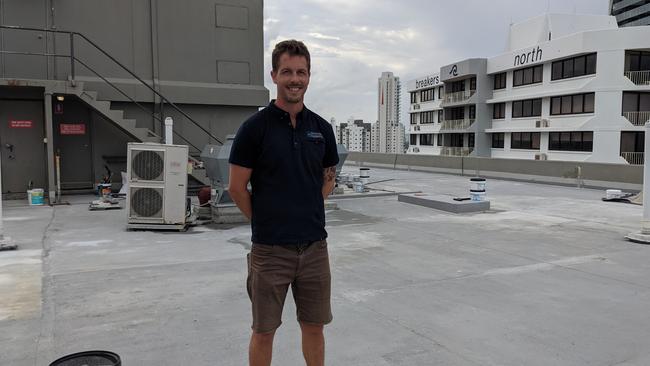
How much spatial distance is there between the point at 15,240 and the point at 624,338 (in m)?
8.84

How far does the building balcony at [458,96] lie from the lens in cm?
5641

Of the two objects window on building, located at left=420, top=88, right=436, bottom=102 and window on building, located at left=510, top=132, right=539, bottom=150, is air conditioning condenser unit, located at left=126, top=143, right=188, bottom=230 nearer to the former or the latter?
window on building, located at left=510, top=132, right=539, bottom=150

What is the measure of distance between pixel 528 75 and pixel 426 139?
81.4 ft

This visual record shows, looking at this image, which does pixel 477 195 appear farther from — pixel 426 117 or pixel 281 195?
pixel 426 117

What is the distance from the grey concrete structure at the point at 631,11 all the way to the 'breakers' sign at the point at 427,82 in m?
52.2

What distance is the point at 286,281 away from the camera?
2965mm

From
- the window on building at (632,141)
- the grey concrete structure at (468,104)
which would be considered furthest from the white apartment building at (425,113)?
the window on building at (632,141)

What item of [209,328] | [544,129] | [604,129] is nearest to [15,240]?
[209,328]

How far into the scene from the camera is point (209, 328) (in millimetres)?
4559

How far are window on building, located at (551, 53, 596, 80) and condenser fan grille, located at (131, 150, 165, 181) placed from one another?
3936 cm

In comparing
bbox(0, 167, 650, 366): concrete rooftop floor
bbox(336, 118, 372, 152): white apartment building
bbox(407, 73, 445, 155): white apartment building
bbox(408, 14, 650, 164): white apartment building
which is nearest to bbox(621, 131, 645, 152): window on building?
bbox(408, 14, 650, 164): white apartment building

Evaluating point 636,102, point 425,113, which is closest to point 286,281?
point 636,102

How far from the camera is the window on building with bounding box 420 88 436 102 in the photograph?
69.9 meters

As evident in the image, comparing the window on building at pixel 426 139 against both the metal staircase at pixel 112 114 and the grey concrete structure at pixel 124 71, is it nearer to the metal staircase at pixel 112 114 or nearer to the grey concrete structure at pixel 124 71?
the grey concrete structure at pixel 124 71
